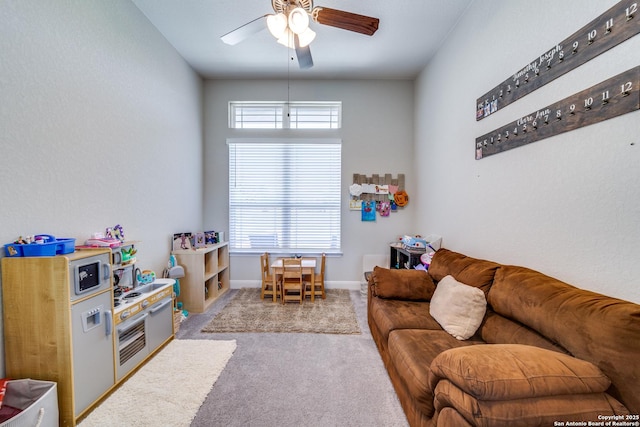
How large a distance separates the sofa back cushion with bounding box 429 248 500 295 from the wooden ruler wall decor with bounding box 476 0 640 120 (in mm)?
1316

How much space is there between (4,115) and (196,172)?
239 cm

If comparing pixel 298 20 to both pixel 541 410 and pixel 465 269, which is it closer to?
pixel 465 269

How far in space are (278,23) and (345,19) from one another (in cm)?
53

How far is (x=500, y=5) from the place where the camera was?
A: 205 cm

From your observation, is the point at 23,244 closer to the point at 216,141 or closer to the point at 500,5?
the point at 216,141

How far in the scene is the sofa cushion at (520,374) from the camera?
95 centimetres

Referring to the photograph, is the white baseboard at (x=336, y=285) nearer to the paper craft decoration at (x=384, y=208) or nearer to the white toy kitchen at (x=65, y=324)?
the paper craft decoration at (x=384, y=208)

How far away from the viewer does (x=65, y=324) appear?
4.91ft

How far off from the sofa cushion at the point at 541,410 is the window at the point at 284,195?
126 inches

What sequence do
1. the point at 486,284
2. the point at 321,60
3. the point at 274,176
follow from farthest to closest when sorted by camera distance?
the point at 274,176
the point at 321,60
the point at 486,284

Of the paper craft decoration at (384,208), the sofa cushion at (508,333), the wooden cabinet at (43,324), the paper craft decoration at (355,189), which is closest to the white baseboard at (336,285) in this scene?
the paper craft decoration at (384,208)

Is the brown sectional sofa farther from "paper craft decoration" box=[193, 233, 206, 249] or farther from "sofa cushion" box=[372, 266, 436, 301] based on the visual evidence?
"paper craft decoration" box=[193, 233, 206, 249]

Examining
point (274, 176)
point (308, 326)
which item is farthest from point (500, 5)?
point (308, 326)

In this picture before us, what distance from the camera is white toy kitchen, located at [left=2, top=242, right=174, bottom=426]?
1.48 metres
